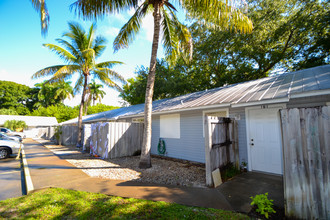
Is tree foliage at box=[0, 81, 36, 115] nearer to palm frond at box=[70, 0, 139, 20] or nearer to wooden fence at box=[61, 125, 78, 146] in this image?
wooden fence at box=[61, 125, 78, 146]

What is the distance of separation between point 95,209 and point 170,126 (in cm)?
645

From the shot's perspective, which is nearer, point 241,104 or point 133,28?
point 241,104

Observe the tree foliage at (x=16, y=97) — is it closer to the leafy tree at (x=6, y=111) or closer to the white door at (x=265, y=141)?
the leafy tree at (x=6, y=111)

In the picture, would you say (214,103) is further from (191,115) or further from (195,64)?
(195,64)

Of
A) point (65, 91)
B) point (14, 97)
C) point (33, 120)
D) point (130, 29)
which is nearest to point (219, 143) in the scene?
point (130, 29)

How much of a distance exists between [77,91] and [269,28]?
1842 cm

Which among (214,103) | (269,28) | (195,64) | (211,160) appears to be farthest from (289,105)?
(195,64)

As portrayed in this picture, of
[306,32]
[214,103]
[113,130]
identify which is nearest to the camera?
[214,103]

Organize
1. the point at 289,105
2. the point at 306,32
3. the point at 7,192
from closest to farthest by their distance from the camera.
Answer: the point at 7,192 < the point at 289,105 < the point at 306,32

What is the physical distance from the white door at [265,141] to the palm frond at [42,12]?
8.51m

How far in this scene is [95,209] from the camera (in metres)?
3.20

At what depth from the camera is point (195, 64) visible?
59.7 feet

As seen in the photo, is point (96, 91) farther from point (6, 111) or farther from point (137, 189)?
point (137, 189)

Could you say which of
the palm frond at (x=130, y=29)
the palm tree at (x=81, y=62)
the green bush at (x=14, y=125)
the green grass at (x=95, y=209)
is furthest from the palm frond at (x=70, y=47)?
the green bush at (x=14, y=125)
